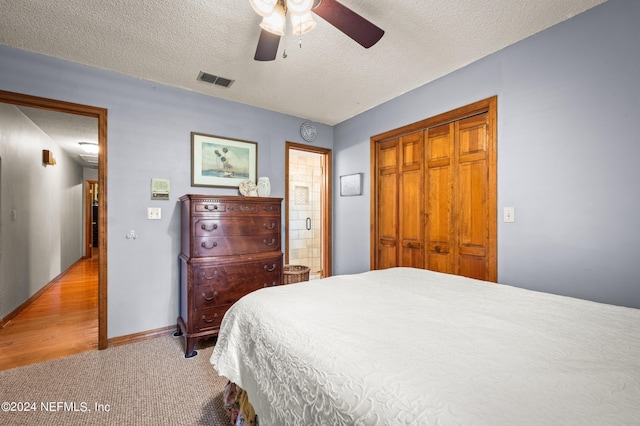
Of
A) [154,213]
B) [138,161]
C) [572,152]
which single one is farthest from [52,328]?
[572,152]

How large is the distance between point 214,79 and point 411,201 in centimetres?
241

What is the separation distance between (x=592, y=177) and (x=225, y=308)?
9.92 ft

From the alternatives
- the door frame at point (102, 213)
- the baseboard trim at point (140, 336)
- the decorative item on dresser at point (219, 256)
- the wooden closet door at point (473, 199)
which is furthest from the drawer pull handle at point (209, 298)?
the wooden closet door at point (473, 199)

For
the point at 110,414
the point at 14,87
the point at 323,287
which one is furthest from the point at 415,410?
the point at 14,87

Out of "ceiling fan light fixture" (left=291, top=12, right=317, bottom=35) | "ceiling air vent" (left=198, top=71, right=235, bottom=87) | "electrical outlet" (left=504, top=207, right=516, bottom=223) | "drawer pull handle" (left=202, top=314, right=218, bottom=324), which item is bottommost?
"drawer pull handle" (left=202, top=314, right=218, bottom=324)

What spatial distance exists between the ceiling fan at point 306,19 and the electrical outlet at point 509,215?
1.67 meters

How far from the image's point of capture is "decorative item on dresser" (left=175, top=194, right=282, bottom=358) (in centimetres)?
255

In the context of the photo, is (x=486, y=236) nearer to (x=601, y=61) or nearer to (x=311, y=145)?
(x=601, y=61)

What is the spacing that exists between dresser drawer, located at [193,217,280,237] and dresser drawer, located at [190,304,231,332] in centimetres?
69

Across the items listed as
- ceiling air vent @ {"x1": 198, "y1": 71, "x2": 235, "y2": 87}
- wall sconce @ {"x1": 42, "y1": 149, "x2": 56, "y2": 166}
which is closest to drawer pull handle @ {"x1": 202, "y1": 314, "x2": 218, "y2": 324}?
ceiling air vent @ {"x1": 198, "y1": 71, "x2": 235, "y2": 87}

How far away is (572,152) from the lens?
195cm

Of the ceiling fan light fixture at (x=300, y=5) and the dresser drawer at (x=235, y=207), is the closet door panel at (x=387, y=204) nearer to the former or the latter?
the dresser drawer at (x=235, y=207)

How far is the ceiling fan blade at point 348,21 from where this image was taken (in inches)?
56.9

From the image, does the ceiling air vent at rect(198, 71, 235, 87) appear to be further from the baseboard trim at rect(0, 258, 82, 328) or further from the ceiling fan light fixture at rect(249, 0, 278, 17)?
the baseboard trim at rect(0, 258, 82, 328)
